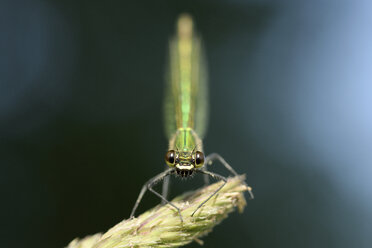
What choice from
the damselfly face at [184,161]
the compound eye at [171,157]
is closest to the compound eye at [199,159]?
the damselfly face at [184,161]

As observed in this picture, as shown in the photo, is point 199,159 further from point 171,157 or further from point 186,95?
point 186,95

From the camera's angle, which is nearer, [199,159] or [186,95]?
[199,159]

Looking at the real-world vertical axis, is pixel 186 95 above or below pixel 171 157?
above

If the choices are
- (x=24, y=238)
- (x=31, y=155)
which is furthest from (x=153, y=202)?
(x=31, y=155)

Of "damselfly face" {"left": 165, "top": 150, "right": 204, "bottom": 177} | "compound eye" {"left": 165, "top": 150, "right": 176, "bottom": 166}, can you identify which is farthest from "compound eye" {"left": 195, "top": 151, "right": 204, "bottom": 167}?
"compound eye" {"left": 165, "top": 150, "right": 176, "bottom": 166}

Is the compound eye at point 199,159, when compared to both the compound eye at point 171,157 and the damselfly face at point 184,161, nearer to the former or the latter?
the damselfly face at point 184,161

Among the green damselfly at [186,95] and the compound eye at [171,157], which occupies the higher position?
the green damselfly at [186,95]

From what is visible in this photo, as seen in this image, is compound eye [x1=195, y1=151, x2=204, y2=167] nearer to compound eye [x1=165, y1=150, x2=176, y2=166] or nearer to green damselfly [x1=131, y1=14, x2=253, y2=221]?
green damselfly [x1=131, y1=14, x2=253, y2=221]

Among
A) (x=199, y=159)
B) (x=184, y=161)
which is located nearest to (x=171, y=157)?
(x=184, y=161)

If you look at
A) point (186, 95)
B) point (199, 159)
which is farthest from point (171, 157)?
point (186, 95)
